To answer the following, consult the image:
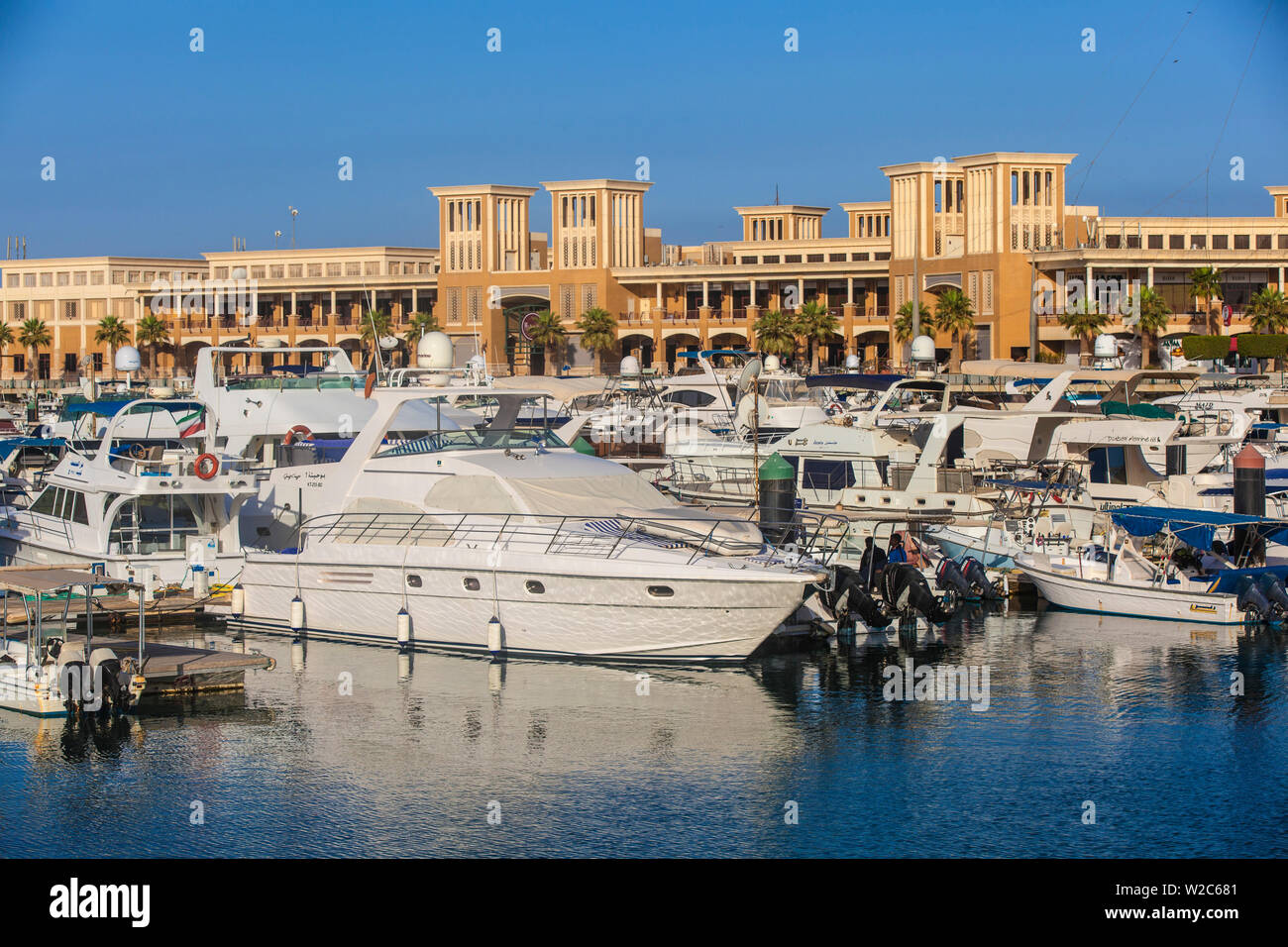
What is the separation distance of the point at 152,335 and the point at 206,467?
74896 mm

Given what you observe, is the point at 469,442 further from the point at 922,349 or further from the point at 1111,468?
the point at 922,349

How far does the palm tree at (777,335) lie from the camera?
7931 centimetres

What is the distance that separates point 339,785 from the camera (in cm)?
1683

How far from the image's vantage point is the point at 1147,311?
72188 millimetres

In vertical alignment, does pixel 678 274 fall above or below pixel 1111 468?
above

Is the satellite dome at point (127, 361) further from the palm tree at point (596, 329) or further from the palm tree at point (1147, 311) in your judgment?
the palm tree at point (1147, 311)

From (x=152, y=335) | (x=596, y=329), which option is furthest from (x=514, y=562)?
(x=152, y=335)

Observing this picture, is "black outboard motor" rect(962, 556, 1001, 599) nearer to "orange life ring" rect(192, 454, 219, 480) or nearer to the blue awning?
"orange life ring" rect(192, 454, 219, 480)

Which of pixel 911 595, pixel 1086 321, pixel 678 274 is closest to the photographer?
pixel 911 595

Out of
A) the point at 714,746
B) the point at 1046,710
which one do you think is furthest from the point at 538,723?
the point at 1046,710

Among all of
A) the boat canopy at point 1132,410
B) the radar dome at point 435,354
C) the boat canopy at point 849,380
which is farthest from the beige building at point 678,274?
the radar dome at point 435,354

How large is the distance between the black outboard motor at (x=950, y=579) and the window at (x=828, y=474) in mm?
7114
